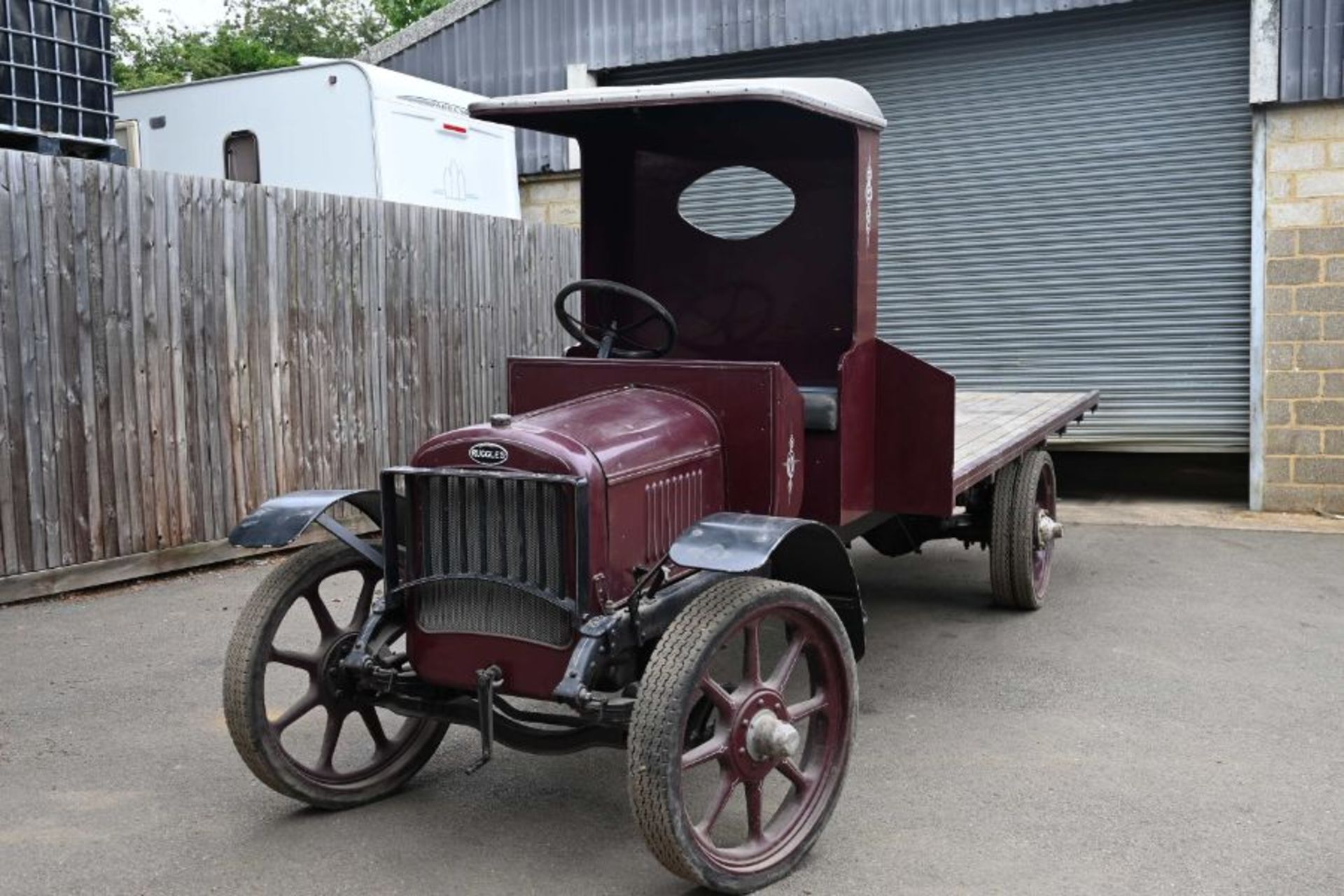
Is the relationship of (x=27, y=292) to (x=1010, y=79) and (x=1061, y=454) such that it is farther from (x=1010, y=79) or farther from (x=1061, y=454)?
(x=1061, y=454)

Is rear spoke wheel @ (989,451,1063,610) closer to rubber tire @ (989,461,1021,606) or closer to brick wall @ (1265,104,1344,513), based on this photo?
rubber tire @ (989,461,1021,606)

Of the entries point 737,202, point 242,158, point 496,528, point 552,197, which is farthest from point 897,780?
point 552,197

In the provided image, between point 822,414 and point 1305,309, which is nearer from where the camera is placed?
point 822,414

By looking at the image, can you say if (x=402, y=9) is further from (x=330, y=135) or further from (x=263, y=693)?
(x=263, y=693)

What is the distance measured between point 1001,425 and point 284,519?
402cm

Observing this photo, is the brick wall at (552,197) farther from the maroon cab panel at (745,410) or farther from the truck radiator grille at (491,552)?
the truck radiator grille at (491,552)

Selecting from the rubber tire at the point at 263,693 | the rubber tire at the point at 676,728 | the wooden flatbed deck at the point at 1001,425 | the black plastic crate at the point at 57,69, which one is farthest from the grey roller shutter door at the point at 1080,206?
the rubber tire at the point at 676,728

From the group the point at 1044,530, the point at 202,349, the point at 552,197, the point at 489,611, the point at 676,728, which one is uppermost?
the point at 552,197

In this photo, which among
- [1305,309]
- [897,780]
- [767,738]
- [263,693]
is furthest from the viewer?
[1305,309]

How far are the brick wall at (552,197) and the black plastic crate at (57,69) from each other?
5.25m

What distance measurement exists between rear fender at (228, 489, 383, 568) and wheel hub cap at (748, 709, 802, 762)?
135cm

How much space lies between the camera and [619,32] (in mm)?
11586

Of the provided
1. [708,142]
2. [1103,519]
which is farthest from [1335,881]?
[1103,519]

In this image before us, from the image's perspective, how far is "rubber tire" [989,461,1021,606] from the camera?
6297mm
